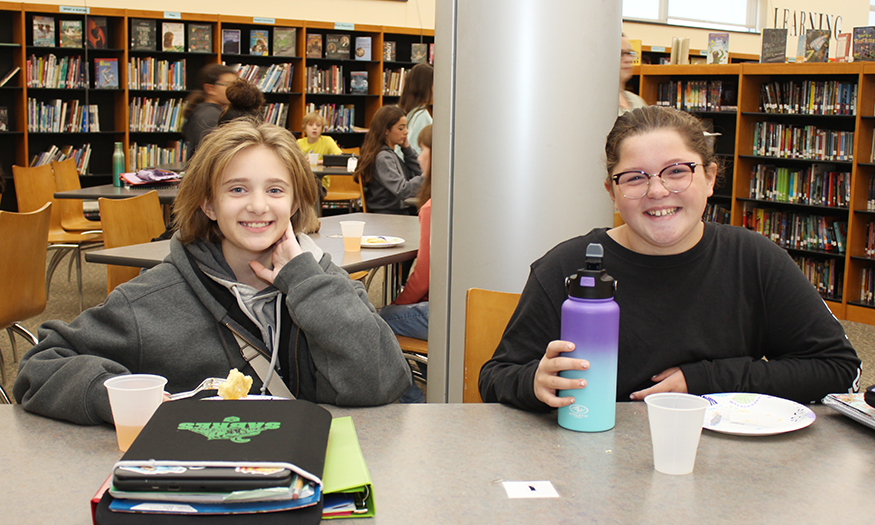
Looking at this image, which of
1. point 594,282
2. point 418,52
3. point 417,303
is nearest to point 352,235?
point 417,303

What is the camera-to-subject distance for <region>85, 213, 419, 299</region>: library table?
2.71 meters

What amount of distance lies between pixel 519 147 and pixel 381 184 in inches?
125

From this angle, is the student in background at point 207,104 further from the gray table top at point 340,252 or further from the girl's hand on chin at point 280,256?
the girl's hand on chin at point 280,256

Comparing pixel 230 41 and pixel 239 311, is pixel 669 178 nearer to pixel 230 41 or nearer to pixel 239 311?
pixel 239 311

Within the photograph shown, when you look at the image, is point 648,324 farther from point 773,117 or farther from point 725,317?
point 773,117

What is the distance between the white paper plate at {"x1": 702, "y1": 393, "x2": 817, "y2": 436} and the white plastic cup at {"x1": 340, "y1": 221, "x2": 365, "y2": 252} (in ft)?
6.15

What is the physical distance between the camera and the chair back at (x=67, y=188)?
522cm

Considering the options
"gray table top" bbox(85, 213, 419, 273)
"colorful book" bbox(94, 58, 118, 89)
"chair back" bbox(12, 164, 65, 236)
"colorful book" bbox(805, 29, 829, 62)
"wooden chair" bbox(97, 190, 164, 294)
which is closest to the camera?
"gray table top" bbox(85, 213, 419, 273)

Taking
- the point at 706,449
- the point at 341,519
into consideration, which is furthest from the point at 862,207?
the point at 341,519

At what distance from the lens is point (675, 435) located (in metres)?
0.99

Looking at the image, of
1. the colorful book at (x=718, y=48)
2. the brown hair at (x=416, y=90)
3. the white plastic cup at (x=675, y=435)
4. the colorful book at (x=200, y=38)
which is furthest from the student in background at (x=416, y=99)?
the white plastic cup at (x=675, y=435)

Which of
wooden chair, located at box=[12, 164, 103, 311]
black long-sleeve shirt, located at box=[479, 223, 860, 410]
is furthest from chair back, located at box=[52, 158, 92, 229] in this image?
black long-sleeve shirt, located at box=[479, 223, 860, 410]

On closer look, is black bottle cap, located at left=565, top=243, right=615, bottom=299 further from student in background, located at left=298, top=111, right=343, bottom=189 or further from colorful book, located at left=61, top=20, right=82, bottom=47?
colorful book, located at left=61, top=20, right=82, bottom=47

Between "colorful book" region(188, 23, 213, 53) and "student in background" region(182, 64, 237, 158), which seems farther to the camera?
"colorful book" region(188, 23, 213, 53)
